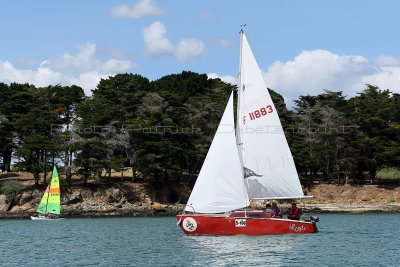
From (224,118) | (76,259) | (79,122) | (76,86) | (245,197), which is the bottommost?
(76,259)

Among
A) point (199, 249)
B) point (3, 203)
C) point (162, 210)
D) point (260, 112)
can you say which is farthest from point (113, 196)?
point (199, 249)

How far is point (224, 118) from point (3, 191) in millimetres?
44236

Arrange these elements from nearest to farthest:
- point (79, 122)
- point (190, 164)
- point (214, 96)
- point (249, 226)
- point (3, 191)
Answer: point (249, 226), point (3, 191), point (79, 122), point (190, 164), point (214, 96)

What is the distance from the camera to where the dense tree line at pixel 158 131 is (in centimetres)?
7906

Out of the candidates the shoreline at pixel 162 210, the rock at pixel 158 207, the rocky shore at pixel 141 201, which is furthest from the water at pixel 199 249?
the rock at pixel 158 207

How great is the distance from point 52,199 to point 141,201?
42.0ft

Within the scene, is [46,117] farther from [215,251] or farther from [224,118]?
[215,251]

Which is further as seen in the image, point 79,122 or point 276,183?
point 79,122

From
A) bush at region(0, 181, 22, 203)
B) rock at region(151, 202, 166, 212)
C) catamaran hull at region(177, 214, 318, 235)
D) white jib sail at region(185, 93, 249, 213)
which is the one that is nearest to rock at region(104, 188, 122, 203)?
rock at region(151, 202, 166, 212)

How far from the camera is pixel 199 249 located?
112 ft

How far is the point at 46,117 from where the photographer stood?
80250 millimetres

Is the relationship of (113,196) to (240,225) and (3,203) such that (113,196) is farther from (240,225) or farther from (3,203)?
(240,225)

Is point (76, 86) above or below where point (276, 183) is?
above

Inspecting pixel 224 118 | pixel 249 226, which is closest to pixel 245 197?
pixel 249 226
